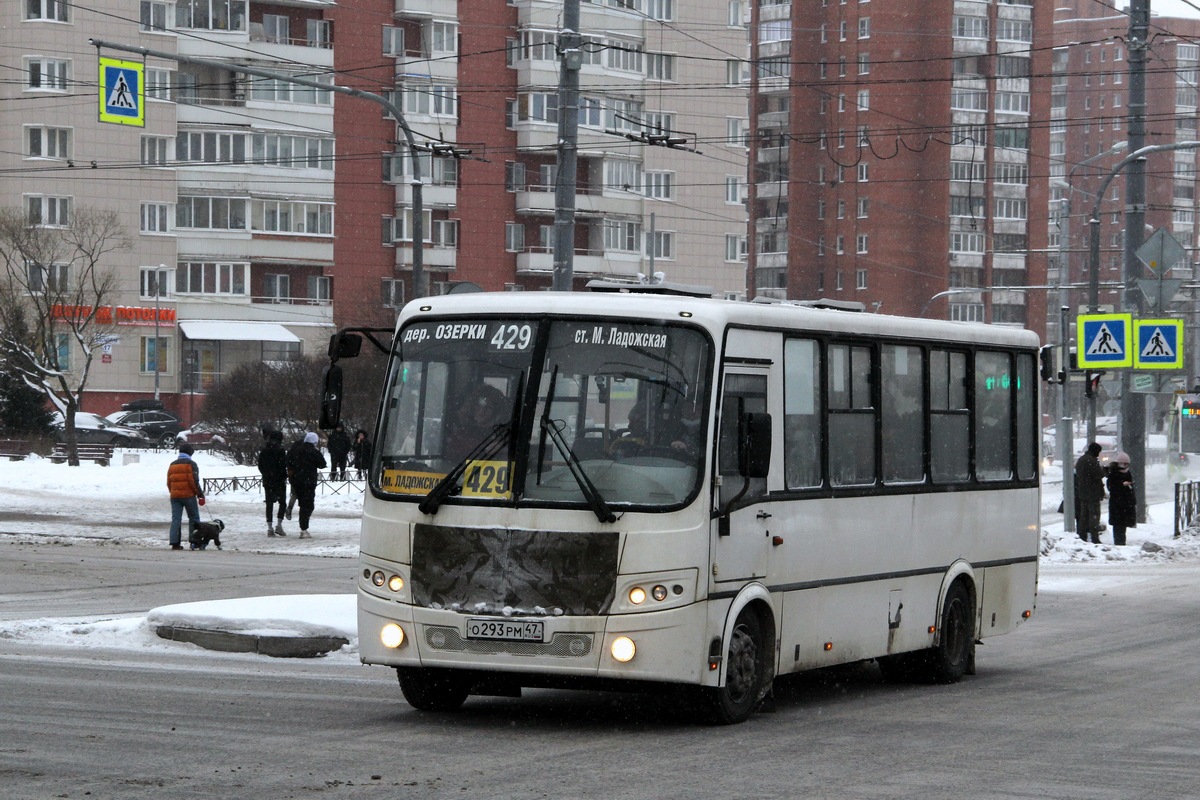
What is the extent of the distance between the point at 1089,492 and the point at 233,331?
52.3 m

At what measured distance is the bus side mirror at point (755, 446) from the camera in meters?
10.1

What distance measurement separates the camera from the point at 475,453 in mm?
10195

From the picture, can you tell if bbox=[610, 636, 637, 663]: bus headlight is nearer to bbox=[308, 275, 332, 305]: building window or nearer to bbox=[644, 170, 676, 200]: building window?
bbox=[308, 275, 332, 305]: building window

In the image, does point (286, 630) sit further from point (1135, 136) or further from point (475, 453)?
point (1135, 136)

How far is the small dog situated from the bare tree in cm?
2296

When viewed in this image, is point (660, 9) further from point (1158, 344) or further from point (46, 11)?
point (1158, 344)

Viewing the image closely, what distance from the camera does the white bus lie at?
32.4ft

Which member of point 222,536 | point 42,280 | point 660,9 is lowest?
point 222,536

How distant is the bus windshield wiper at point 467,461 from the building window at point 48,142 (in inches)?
2600

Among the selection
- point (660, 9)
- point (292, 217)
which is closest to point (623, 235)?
point (660, 9)

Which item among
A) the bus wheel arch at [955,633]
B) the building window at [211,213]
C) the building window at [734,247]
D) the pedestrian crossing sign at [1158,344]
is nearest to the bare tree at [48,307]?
the building window at [211,213]

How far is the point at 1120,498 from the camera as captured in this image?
2944cm

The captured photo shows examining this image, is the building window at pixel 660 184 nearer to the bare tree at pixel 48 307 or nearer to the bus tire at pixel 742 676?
the bare tree at pixel 48 307

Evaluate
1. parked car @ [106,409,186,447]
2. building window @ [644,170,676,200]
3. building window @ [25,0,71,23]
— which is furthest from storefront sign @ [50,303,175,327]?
building window @ [644,170,676,200]
